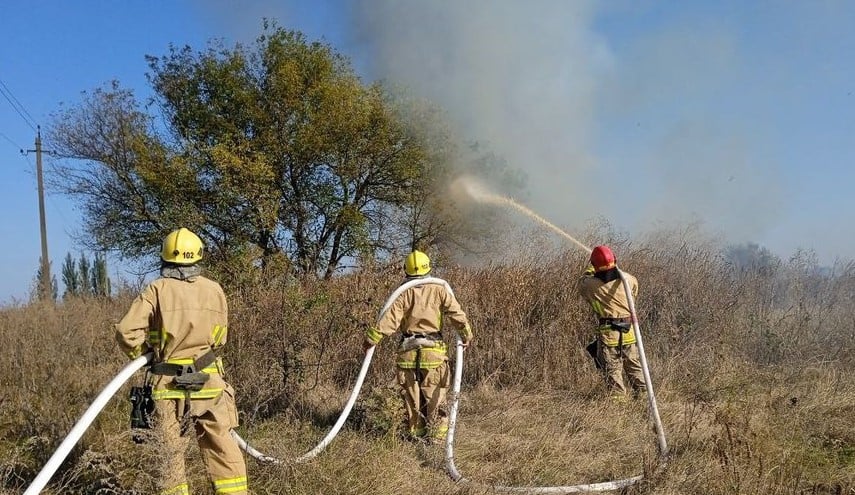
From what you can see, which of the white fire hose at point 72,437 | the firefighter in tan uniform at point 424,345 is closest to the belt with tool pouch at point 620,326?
the firefighter in tan uniform at point 424,345

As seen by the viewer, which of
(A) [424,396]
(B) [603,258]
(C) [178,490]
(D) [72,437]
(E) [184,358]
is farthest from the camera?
(B) [603,258]

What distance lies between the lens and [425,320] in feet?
16.5

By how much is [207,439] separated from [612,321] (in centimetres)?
383

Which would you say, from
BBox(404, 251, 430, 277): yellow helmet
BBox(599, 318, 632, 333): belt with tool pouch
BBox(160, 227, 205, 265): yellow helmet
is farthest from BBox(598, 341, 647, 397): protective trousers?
BBox(160, 227, 205, 265): yellow helmet

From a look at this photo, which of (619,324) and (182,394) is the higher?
(619,324)

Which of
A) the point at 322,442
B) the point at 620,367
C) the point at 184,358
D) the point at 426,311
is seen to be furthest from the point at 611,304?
the point at 184,358

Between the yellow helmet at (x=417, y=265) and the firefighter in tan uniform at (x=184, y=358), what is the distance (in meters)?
1.76

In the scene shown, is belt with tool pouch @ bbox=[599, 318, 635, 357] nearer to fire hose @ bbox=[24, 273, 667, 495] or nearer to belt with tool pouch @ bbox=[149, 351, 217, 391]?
fire hose @ bbox=[24, 273, 667, 495]

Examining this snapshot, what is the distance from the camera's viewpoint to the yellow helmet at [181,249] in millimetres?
3666

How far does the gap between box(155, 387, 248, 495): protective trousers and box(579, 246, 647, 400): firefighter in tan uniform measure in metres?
3.62

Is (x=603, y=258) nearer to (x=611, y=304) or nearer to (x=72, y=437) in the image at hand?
(x=611, y=304)

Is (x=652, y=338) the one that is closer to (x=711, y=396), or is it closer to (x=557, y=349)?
(x=557, y=349)

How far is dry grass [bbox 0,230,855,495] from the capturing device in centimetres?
398

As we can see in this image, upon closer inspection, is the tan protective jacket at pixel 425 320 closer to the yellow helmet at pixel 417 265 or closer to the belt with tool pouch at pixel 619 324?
the yellow helmet at pixel 417 265
